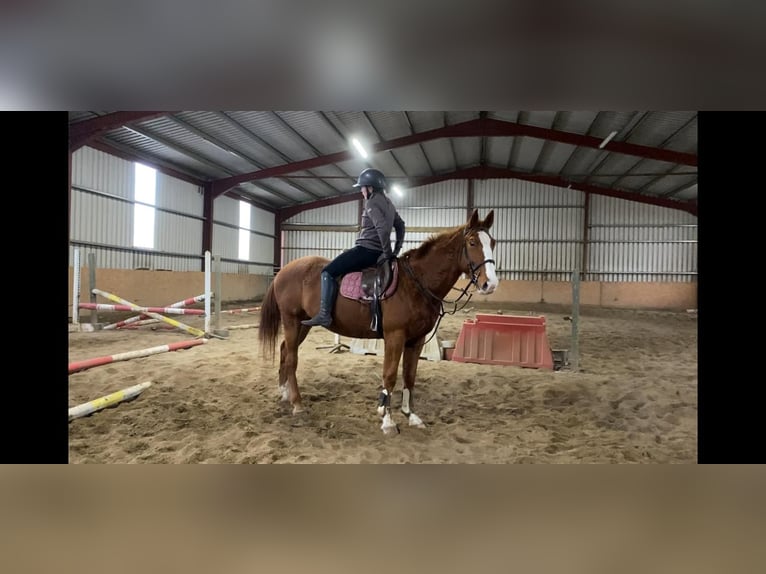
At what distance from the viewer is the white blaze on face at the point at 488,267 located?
105 inches

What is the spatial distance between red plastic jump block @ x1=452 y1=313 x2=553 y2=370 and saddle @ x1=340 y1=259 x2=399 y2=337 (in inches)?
82.4

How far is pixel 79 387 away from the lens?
11.1ft

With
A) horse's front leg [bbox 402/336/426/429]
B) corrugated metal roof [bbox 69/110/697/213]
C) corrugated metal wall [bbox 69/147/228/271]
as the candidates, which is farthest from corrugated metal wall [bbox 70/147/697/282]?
horse's front leg [bbox 402/336/426/429]

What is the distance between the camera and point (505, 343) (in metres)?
4.63

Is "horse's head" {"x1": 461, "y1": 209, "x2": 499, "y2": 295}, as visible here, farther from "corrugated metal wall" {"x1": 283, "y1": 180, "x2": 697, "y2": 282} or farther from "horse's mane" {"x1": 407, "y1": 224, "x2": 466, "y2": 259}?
"corrugated metal wall" {"x1": 283, "y1": 180, "x2": 697, "y2": 282}

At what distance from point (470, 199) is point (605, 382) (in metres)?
8.43

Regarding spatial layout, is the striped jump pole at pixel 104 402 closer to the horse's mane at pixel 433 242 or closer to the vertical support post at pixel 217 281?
the vertical support post at pixel 217 281

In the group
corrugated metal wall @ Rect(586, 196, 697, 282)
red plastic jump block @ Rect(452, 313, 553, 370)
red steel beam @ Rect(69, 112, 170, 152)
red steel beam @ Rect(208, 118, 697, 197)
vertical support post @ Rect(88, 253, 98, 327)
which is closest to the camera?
red plastic jump block @ Rect(452, 313, 553, 370)

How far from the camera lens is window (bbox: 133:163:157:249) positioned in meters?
8.78

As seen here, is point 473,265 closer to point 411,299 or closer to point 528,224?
point 411,299

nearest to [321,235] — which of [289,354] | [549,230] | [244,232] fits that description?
[244,232]

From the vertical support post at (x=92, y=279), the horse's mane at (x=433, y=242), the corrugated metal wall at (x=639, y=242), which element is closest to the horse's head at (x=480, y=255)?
the horse's mane at (x=433, y=242)
